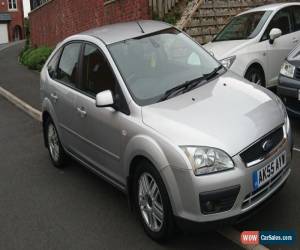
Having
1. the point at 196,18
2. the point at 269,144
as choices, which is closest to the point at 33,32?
the point at 196,18

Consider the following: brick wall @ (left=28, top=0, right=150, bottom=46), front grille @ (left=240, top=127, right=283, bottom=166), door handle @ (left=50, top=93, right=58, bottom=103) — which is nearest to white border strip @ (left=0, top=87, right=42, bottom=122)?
brick wall @ (left=28, top=0, right=150, bottom=46)

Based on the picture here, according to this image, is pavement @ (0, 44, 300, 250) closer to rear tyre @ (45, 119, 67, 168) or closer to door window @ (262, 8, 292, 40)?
rear tyre @ (45, 119, 67, 168)

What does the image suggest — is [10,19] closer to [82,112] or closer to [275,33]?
[275,33]

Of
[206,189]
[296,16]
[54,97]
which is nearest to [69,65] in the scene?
[54,97]

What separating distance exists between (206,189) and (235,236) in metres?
0.71

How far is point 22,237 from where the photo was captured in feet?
15.8

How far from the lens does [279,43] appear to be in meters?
9.11

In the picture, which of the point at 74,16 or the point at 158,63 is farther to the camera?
the point at 74,16

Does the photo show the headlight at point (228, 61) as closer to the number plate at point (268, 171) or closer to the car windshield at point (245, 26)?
the car windshield at point (245, 26)

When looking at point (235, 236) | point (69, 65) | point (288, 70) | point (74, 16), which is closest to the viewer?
point (235, 236)

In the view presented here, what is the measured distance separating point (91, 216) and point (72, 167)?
176 cm

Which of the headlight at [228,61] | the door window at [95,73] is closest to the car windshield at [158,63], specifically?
the door window at [95,73]

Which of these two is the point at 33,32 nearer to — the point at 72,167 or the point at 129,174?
the point at 72,167

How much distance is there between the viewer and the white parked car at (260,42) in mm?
8547
